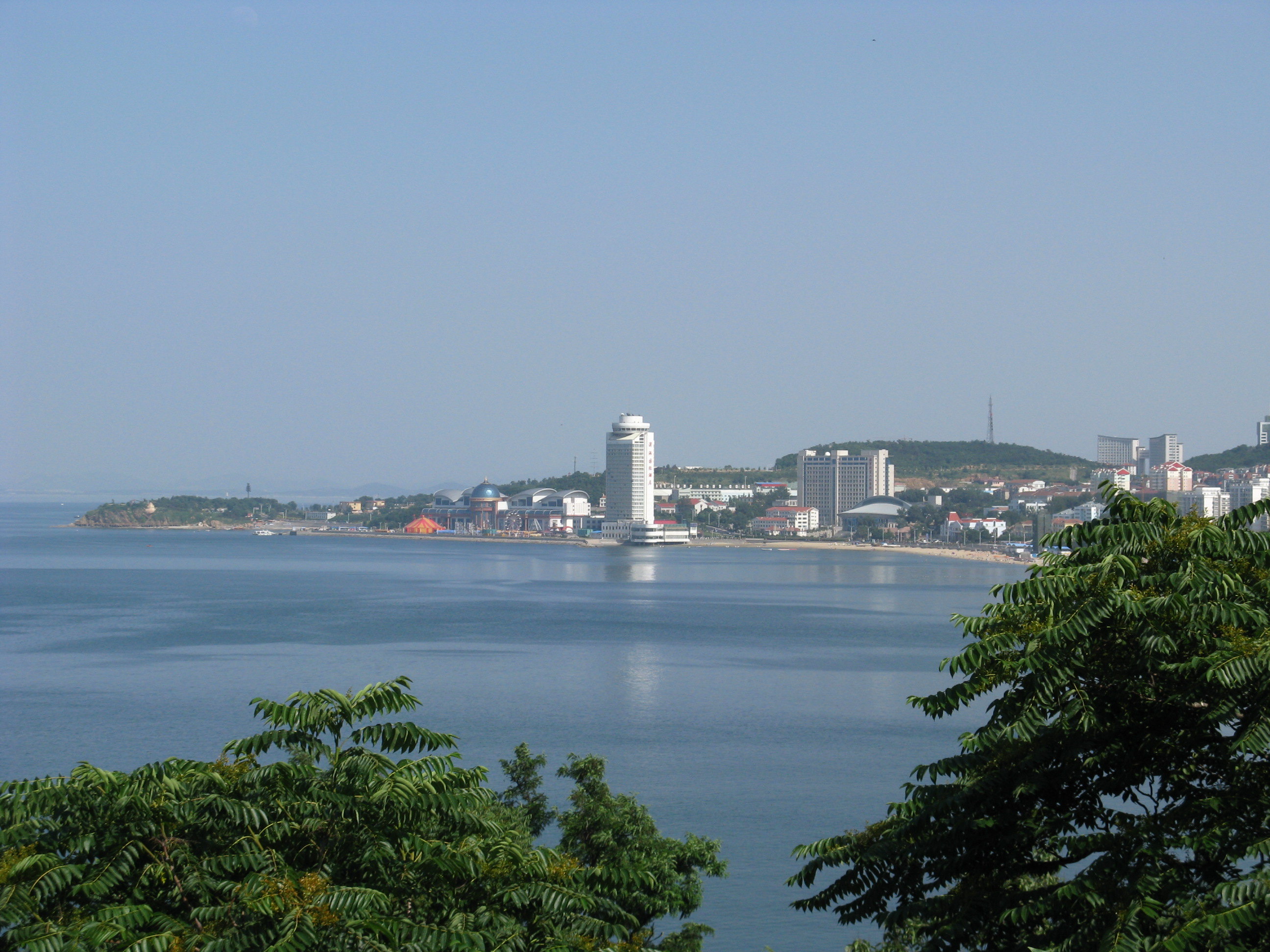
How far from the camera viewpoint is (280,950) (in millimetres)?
2984

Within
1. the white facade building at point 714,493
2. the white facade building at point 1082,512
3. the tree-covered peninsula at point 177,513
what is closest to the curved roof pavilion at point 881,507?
the white facade building at point 1082,512

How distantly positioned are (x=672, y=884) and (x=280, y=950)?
3231 millimetres

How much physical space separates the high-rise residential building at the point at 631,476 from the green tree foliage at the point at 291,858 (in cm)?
7527

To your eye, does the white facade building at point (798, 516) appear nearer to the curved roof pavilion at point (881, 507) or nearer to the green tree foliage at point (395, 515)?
the curved roof pavilion at point (881, 507)

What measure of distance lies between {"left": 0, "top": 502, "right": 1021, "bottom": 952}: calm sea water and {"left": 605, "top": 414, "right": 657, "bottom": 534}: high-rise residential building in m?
31.1

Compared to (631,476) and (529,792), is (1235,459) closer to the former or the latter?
(631,476)

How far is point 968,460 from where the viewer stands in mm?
116875

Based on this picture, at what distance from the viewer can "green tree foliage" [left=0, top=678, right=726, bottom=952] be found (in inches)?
124

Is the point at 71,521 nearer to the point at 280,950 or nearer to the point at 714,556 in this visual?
the point at 714,556

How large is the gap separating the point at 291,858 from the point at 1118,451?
13175 centimetres

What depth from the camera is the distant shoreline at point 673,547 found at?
67.7m

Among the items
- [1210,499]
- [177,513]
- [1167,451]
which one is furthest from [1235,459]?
[177,513]

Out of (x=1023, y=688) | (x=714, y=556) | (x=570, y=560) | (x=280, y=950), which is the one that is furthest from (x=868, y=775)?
(x=714, y=556)

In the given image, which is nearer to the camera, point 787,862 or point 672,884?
point 672,884
